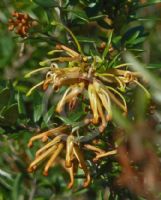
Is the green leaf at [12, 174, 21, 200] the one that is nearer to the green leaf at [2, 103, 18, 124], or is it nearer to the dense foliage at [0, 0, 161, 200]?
the dense foliage at [0, 0, 161, 200]

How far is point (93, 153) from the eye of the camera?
4.02ft

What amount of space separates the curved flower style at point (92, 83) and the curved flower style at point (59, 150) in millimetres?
54

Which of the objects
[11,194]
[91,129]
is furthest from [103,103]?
[11,194]

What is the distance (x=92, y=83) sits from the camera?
1133 mm

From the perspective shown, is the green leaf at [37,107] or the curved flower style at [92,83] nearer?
the curved flower style at [92,83]

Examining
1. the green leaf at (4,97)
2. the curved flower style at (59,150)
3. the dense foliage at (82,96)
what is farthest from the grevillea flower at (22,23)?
the curved flower style at (59,150)

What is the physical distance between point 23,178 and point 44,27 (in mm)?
564

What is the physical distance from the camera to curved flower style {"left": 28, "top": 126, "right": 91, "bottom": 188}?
114 cm

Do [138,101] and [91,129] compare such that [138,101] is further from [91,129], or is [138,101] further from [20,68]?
[20,68]

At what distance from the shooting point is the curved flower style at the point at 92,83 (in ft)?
3.65

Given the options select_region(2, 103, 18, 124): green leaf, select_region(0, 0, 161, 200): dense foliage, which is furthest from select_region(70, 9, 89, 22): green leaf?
select_region(2, 103, 18, 124): green leaf

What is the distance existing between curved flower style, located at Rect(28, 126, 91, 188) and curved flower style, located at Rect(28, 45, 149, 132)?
54 millimetres

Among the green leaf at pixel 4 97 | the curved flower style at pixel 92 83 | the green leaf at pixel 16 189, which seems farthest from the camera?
the green leaf at pixel 16 189

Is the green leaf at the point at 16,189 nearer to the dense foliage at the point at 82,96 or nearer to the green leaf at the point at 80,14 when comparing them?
the dense foliage at the point at 82,96
